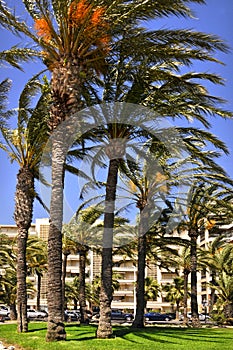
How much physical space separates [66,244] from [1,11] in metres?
23.5

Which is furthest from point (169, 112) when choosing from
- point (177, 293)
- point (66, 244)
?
point (177, 293)

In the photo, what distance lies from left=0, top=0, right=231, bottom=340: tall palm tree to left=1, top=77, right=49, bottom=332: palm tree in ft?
12.7

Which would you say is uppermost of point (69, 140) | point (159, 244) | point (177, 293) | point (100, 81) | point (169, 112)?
point (100, 81)

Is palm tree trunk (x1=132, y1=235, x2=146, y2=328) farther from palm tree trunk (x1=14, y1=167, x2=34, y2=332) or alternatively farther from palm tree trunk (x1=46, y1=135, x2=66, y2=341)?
palm tree trunk (x1=46, y1=135, x2=66, y2=341)

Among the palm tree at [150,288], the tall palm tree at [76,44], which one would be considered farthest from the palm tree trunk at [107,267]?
the palm tree at [150,288]

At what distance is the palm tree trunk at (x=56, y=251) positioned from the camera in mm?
16108

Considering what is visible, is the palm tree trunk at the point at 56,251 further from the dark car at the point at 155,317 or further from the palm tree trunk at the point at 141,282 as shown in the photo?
the dark car at the point at 155,317

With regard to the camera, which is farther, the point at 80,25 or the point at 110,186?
the point at 110,186

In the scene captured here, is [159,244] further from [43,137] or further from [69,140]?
[69,140]

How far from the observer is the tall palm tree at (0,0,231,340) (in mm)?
16078

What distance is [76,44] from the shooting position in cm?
1669

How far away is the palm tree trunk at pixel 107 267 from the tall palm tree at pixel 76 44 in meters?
0.15

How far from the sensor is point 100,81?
2022 centimetres

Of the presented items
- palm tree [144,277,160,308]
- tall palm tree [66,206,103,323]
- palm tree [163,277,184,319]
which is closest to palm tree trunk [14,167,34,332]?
tall palm tree [66,206,103,323]
